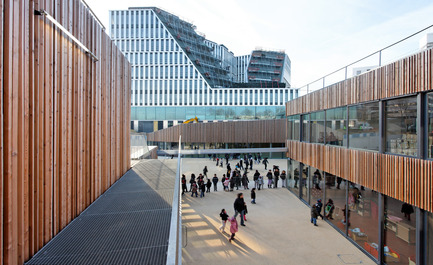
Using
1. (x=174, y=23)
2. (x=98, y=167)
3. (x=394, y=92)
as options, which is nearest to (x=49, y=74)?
(x=98, y=167)

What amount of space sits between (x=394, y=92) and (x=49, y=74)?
7.90 metres

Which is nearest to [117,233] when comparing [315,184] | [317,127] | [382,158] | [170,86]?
[382,158]

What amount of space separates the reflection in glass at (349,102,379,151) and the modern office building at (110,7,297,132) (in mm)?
43562

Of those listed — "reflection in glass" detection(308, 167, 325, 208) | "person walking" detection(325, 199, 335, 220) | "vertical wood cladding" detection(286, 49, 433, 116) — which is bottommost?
"person walking" detection(325, 199, 335, 220)

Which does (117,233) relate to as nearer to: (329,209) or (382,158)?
(382,158)

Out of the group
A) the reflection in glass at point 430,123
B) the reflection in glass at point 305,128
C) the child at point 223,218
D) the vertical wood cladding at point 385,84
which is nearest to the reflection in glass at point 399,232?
the reflection in glass at point 430,123

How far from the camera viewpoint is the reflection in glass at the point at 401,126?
6121mm

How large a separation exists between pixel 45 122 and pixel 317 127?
10.8 metres

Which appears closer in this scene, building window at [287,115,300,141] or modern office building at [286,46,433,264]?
modern office building at [286,46,433,264]

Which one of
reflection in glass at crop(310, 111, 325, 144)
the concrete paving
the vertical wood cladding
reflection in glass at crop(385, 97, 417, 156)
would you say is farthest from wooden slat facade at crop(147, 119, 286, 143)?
reflection in glass at crop(385, 97, 417, 156)

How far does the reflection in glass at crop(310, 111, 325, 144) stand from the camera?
11047mm

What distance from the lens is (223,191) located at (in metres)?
15.4

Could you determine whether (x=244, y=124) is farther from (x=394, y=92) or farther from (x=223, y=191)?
(x=394, y=92)

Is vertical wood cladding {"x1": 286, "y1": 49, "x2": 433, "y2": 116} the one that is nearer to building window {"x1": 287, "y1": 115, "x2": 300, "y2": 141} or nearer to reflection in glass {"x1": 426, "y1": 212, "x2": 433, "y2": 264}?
reflection in glass {"x1": 426, "y1": 212, "x2": 433, "y2": 264}
